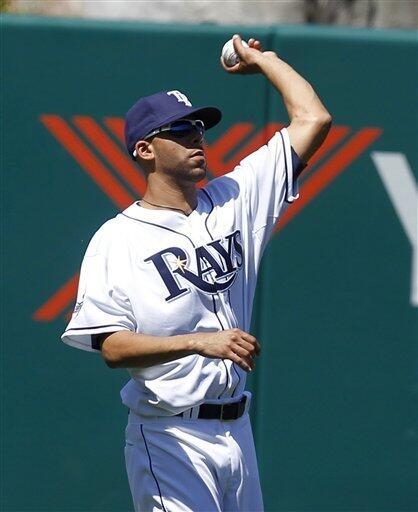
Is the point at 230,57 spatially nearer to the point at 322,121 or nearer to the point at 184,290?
the point at 322,121

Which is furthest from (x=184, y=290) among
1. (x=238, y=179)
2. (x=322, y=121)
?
(x=322, y=121)

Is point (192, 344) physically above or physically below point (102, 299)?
below

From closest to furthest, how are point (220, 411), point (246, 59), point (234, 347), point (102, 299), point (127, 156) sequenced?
point (234, 347) → point (102, 299) → point (220, 411) → point (246, 59) → point (127, 156)

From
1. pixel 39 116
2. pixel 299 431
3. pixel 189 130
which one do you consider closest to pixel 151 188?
pixel 189 130

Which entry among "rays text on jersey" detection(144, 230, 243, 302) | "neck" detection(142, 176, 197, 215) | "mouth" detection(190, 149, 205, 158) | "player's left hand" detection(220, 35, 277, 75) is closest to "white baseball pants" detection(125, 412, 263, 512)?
"rays text on jersey" detection(144, 230, 243, 302)

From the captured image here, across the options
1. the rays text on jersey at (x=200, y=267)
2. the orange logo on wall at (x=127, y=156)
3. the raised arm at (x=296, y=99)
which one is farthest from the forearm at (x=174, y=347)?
the orange logo on wall at (x=127, y=156)

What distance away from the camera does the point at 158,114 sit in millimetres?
3709

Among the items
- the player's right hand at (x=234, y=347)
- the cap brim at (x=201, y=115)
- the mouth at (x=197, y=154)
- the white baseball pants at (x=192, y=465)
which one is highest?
the cap brim at (x=201, y=115)

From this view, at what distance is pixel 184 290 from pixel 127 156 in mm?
1380

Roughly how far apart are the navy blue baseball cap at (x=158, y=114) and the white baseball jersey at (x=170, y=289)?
0.23m

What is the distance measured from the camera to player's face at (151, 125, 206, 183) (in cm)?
370

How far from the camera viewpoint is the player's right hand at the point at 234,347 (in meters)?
3.24

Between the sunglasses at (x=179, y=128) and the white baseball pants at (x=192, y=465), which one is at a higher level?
the sunglasses at (x=179, y=128)

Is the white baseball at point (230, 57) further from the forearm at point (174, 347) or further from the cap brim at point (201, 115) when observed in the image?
the forearm at point (174, 347)
